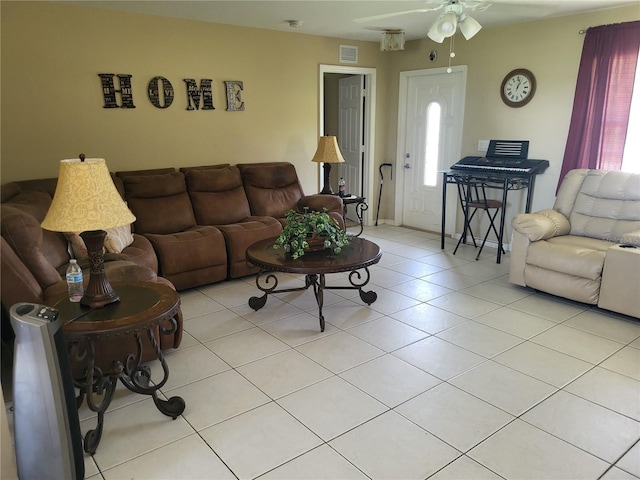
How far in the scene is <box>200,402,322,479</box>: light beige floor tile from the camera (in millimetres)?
2008

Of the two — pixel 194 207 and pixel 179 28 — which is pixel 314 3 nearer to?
pixel 179 28

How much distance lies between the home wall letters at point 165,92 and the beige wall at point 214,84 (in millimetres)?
55

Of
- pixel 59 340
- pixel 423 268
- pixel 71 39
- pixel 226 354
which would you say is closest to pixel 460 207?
pixel 423 268

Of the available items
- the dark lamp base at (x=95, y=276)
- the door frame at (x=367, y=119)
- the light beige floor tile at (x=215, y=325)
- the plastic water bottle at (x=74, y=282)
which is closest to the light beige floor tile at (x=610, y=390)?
the light beige floor tile at (x=215, y=325)

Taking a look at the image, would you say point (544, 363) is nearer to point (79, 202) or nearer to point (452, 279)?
point (452, 279)

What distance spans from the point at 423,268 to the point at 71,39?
3847 mm

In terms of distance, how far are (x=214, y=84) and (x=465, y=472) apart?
14.1 feet

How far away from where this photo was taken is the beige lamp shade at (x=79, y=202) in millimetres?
1974

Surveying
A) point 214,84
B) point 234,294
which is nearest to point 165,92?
point 214,84

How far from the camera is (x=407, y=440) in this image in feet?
7.02

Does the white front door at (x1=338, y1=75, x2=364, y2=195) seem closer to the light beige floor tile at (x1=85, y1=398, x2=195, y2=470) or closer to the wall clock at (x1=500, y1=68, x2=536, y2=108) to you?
the wall clock at (x1=500, y1=68, x2=536, y2=108)

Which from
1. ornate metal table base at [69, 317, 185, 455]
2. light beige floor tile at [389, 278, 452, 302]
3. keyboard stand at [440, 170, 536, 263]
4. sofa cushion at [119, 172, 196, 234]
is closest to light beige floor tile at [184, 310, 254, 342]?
ornate metal table base at [69, 317, 185, 455]

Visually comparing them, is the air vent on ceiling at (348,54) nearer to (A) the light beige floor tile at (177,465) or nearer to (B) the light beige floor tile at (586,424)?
(B) the light beige floor tile at (586,424)

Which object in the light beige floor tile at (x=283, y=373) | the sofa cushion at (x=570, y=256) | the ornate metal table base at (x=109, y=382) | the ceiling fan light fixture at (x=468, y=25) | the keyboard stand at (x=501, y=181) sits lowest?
the light beige floor tile at (x=283, y=373)
